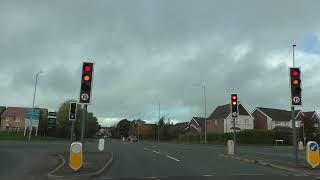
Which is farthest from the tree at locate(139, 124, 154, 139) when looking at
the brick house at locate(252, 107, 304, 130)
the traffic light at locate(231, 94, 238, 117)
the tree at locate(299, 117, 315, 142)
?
the traffic light at locate(231, 94, 238, 117)

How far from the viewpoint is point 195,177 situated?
16.4 metres

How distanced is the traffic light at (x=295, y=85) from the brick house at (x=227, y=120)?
8095 centimetres

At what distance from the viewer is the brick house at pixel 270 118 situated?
104m

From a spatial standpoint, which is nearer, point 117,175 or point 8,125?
point 117,175

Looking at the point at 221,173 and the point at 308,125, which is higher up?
the point at 308,125

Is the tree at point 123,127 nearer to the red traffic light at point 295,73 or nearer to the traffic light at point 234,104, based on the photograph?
the traffic light at point 234,104

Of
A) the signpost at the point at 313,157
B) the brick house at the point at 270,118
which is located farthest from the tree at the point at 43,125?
the signpost at the point at 313,157

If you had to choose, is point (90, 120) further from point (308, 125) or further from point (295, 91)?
point (295, 91)

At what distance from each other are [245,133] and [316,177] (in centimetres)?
6204

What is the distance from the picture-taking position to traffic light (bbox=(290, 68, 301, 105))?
20031 millimetres

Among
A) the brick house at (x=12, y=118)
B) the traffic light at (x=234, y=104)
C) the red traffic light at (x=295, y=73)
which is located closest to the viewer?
the red traffic light at (x=295, y=73)

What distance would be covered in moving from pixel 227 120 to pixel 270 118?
31.9 feet

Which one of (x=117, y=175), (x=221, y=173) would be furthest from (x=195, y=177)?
(x=117, y=175)

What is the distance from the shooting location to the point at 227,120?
4092 inches
